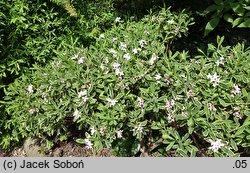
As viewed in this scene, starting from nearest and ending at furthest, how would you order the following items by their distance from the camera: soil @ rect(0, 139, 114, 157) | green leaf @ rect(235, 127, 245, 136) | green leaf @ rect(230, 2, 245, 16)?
green leaf @ rect(235, 127, 245, 136) → green leaf @ rect(230, 2, 245, 16) → soil @ rect(0, 139, 114, 157)

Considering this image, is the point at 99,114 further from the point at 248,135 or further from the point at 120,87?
the point at 248,135

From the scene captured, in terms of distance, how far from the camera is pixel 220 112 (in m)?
2.62

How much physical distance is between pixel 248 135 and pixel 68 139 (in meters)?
1.61

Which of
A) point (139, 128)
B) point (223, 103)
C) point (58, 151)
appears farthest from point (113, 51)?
point (58, 151)

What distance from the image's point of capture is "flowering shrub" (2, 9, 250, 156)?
2.58 m

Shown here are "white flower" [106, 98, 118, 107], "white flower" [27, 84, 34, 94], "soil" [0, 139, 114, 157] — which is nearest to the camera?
"white flower" [106, 98, 118, 107]

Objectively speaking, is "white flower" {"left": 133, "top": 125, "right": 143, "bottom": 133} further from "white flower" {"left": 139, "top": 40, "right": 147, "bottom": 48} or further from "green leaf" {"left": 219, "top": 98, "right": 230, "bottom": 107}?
"white flower" {"left": 139, "top": 40, "right": 147, "bottom": 48}

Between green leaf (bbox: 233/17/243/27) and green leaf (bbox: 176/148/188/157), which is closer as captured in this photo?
green leaf (bbox: 176/148/188/157)

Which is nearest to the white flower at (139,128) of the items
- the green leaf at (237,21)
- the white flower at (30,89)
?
the white flower at (30,89)

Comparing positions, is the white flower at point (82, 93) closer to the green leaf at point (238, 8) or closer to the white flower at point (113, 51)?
the white flower at point (113, 51)

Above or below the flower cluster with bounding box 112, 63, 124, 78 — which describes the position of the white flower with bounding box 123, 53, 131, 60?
above

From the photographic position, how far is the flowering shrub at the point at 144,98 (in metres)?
2.58

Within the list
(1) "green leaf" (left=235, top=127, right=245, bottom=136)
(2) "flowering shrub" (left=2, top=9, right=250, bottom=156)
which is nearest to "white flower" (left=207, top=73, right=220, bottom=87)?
(2) "flowering shrub" (left=2, top=9, right=250, bottom=156)

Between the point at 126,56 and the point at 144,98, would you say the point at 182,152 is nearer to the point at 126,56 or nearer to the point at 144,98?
the point at 144,98
